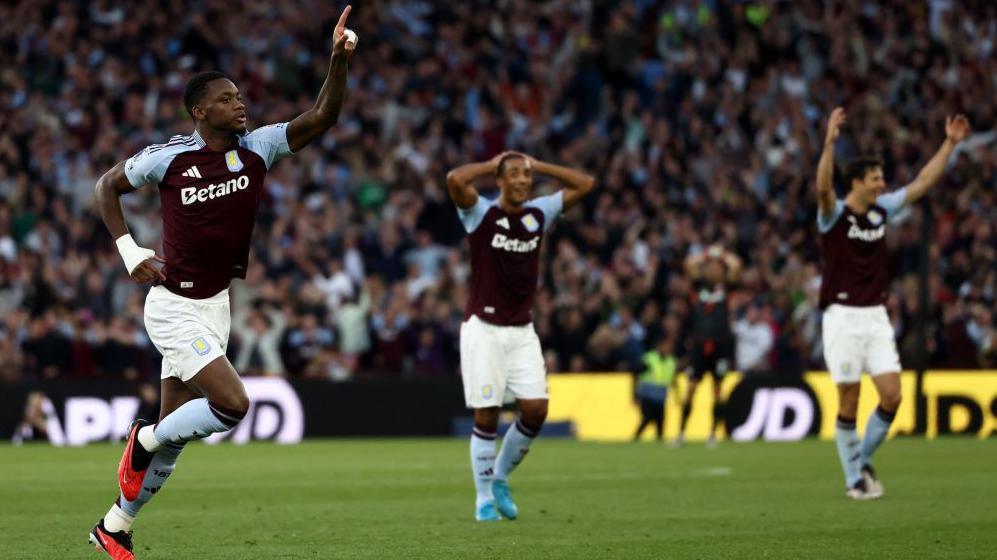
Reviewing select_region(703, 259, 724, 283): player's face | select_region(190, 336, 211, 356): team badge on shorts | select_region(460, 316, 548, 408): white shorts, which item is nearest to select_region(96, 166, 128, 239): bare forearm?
select_region(190, 336, 211, 356): team badge on shorts

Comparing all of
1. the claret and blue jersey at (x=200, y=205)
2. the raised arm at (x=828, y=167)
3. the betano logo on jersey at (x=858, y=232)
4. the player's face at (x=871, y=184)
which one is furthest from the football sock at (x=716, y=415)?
the claret and blue jersey at (x=200, y=205)

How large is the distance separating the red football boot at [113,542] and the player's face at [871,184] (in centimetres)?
732

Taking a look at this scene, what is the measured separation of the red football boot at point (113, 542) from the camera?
9.40 m

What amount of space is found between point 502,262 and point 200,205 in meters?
3.76

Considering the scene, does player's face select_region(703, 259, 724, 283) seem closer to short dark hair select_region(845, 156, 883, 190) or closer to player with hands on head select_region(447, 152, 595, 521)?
short dark hair select_region(845, 156, 883, 190)

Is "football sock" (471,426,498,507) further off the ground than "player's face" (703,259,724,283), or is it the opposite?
"player's face" (703,259,724,283)

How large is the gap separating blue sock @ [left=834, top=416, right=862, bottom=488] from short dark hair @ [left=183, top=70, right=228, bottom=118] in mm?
6699

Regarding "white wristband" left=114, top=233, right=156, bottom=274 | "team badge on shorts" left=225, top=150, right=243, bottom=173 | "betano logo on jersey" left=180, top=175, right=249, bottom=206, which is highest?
"team badge on shorts" left=225, top=150, right=243, bottom=173

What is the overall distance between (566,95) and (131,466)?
22.3 m

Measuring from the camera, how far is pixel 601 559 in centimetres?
966

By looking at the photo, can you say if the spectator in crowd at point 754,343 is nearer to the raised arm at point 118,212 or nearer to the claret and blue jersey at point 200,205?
the claret and blue jersey at point 200,205

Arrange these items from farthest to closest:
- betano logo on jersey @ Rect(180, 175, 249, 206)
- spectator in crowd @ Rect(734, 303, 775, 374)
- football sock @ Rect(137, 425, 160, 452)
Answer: spectator in crowd @ Rect(734, 303, 775, 374) → betano logo on jersey @ Rect(180, 175, 249, 206) → football sock @ Rect(137, 425, 160, 452)

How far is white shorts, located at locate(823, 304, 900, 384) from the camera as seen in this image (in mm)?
14344

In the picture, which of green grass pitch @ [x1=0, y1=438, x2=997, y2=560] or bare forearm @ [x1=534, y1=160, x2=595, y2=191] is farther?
bare forearm @ [x1=534, y1=160, x2=595, y2=191]
